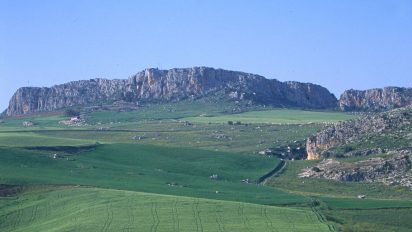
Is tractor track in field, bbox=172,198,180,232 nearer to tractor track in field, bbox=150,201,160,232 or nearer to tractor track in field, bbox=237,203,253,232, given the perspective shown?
tractor track in field, bbox=150,201,160,232

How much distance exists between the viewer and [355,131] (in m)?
128

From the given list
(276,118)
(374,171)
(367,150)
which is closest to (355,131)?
(367,150)

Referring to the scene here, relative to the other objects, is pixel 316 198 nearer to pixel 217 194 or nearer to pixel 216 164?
pixel 217 194

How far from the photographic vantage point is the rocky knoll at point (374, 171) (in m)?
101

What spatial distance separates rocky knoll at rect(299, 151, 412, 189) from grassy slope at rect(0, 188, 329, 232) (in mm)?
24254

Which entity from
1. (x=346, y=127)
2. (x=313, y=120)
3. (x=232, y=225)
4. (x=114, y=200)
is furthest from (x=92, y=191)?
(x=313, y=120)

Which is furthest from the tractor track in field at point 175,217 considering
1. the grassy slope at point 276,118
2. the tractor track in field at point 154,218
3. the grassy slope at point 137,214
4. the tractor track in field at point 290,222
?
the grassy slope at point 276,118

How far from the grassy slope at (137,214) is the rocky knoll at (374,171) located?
79.6ft

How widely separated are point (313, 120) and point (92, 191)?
100010mm

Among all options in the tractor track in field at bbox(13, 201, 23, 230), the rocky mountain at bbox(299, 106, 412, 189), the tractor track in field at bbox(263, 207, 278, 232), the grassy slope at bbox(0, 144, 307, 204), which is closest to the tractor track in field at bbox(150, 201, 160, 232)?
the tractor track in field at bbox(263, 207, 278, 232)

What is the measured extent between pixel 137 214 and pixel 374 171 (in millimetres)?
39879

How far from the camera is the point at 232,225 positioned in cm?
6956

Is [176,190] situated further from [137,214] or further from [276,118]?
[276,118]

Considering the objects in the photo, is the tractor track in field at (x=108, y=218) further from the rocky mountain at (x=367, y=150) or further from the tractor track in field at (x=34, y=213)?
the rocky mountain at (x=367, y=150)
